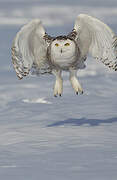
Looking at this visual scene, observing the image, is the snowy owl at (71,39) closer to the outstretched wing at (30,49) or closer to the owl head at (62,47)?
the outstretched wing at (30,49)

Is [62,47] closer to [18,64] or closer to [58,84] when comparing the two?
[58,84]

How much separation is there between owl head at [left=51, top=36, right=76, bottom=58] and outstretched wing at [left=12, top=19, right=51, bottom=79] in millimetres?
1374

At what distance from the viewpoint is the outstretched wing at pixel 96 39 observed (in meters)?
35.2

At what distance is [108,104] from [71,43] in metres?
41.3

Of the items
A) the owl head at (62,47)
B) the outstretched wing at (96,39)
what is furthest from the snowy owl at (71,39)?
the owl head at (62,47)

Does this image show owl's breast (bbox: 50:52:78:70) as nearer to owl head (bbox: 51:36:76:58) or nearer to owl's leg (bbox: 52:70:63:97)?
owl head (bbox: 51:36:76:58)

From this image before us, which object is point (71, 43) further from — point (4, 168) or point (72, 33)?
point (4, 168)

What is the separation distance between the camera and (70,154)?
35812 millimetres

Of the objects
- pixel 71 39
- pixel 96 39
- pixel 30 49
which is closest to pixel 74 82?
pixel 71 39

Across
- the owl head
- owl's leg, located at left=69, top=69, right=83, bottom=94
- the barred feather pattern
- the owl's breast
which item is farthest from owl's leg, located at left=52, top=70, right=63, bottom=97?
the owl head

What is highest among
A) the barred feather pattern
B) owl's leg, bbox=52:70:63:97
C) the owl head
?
the owl head

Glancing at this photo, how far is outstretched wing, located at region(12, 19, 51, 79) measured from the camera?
35.1m

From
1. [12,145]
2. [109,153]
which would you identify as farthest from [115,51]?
[12,145]

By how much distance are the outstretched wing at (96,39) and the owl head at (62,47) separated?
1.34 meters
